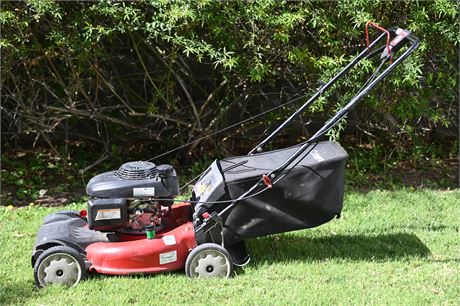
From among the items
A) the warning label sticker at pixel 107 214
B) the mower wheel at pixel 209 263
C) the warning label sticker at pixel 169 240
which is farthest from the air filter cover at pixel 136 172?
the mower wheel at pixel 209 263

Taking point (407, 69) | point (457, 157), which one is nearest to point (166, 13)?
point (407, 69)

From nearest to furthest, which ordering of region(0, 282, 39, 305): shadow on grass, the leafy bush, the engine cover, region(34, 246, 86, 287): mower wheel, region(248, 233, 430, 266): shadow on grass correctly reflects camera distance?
region(0, 282, 39, 305): shadow on grass, region(34, 246, 86, 287): mower wheel, the engine cover, region(248, 233, 430, 266): shadow on grass, the leafy bush

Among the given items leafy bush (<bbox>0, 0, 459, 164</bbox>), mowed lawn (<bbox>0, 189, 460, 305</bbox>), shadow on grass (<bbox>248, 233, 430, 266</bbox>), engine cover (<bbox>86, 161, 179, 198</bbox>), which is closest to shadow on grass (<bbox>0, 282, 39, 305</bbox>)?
mowed lawn (<bbox>0, 189, 460, 305</bbox>)

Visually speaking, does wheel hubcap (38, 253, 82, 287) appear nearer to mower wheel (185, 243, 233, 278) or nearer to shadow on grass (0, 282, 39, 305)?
shadow on grass (0, 282, 39, 305)

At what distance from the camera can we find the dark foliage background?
5.93 m

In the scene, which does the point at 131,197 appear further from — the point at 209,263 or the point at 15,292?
the point at 15,292

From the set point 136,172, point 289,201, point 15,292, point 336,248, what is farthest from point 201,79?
point 15,292

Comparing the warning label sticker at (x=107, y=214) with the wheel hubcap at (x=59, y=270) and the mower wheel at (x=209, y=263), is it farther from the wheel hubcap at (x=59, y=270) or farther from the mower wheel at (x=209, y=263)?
the mower wheel at (x=209, y=263)

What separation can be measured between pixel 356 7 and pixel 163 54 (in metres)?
1.61

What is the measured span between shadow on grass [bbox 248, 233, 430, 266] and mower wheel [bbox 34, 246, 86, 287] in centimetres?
106

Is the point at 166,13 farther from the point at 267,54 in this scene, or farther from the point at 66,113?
the point at 66,113

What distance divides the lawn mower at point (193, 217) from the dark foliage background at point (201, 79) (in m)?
1.50

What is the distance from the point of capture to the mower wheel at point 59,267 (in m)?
4.31

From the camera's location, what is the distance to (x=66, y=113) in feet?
22.7
